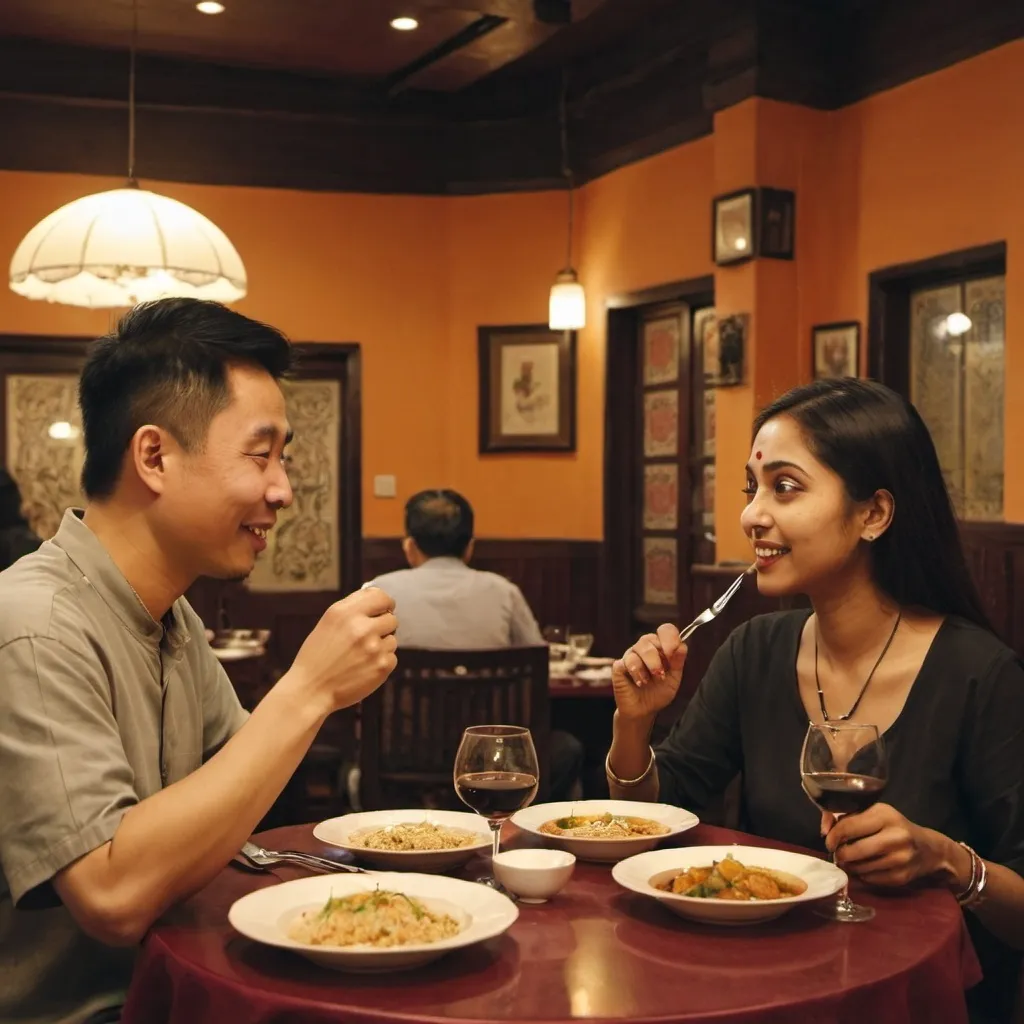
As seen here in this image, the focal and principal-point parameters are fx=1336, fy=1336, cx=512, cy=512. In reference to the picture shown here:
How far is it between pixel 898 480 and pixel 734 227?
3.73 metres

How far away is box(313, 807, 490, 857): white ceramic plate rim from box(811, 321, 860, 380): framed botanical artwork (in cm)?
385

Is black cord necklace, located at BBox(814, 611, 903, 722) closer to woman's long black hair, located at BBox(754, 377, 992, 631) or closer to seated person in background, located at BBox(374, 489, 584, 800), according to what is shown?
woman's long black hair, located at BBox(754, 377, 992, 631)

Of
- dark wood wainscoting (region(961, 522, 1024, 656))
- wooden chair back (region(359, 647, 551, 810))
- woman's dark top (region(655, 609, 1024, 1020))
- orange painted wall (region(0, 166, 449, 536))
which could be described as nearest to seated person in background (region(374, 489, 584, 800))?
wooden chair back (region(359, 647, 551, 810))

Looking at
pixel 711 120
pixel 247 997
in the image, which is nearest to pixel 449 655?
pixel 247 997

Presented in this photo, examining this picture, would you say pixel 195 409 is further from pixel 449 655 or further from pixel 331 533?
pixel 331 533

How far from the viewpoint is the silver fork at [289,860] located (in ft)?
5.76

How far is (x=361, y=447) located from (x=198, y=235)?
3049mm

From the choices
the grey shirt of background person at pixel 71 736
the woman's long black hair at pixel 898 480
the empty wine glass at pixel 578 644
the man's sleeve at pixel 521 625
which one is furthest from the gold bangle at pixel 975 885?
the empty wine glass at pixel 578 644

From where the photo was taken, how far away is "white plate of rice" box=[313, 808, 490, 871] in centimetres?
174

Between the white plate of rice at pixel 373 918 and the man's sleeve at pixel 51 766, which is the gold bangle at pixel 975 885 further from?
the man's sleeve at pixel 51 766

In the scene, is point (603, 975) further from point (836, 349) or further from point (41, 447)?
point (41, 447)

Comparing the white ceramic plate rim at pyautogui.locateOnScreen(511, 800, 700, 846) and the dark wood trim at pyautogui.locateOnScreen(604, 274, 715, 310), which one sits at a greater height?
the dark wood trim at pyautogui.locateOnScreen(604, 274, 715, 310)

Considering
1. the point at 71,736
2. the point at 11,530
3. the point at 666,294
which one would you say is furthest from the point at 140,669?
the point at 666,294

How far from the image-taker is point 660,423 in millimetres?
6859
